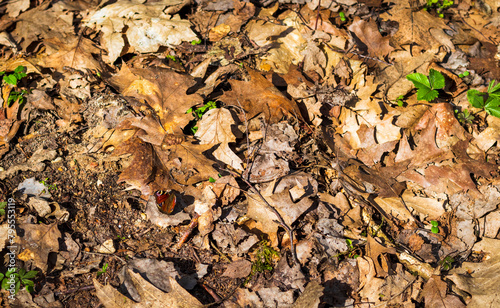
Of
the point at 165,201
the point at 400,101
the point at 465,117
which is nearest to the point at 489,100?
the point at 465,117

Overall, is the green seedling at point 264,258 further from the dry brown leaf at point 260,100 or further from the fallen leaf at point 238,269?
the dry brown leaf at point 260,100

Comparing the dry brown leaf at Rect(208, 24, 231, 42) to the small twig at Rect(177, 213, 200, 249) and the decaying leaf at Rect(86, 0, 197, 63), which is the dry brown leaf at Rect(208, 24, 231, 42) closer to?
the decaying leaf at Rect(86, 0, 197, 63)

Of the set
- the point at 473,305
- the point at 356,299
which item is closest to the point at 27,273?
the point at 356,299

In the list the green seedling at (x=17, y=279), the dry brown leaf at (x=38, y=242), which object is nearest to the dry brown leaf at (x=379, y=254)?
the dry brown leaf at (x=38, y=242)

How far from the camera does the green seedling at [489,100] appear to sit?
3.37 meters

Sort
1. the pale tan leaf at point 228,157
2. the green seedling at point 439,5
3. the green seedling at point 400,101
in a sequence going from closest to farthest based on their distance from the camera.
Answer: the pale tan leaf at point 228,157, the green seedling at point 400,101, the green seedling at point 439,5

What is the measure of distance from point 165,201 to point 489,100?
3.45 metres

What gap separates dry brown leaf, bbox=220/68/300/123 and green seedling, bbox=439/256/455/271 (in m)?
1.83

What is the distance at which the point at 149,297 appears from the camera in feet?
7.88

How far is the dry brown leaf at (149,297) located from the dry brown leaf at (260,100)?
1646 mm

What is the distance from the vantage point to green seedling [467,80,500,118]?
11.0 ft

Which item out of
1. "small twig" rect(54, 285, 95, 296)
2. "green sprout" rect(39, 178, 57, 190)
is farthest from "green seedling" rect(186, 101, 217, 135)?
"small twig" rect(54, 285, 95, 296)

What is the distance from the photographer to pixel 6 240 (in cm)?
257

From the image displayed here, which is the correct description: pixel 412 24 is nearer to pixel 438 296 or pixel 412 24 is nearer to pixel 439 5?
pixel 439 5
